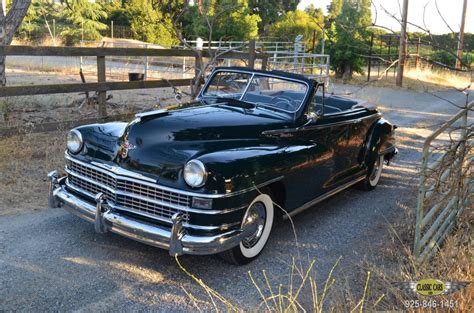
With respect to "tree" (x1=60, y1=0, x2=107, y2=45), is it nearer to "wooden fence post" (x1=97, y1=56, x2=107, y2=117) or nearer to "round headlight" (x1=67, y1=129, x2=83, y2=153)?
"wooden fence post" (x1=97, y1=56, x2=107, y2=117)

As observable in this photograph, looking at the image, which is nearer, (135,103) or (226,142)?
(226,142)

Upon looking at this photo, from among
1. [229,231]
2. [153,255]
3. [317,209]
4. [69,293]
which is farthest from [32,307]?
[317,209]

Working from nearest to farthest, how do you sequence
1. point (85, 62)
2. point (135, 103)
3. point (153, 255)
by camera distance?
point (153, 255), point (135, 103), point (85, 62)

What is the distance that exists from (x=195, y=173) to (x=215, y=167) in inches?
6.4

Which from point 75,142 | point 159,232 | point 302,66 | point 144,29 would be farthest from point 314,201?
point 144,29

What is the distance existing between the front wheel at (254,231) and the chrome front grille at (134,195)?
0.60 meters

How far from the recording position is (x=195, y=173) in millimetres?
3740

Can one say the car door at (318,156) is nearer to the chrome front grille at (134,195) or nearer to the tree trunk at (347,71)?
the chrome front grille at (134,195)

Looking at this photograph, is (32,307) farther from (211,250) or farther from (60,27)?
(60,27)

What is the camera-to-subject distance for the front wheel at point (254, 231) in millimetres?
4137

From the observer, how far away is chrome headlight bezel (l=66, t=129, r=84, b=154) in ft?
14.9

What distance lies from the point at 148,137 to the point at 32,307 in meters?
1.59

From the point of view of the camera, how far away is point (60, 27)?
131 feet

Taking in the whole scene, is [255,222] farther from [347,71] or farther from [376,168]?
[347,71]
